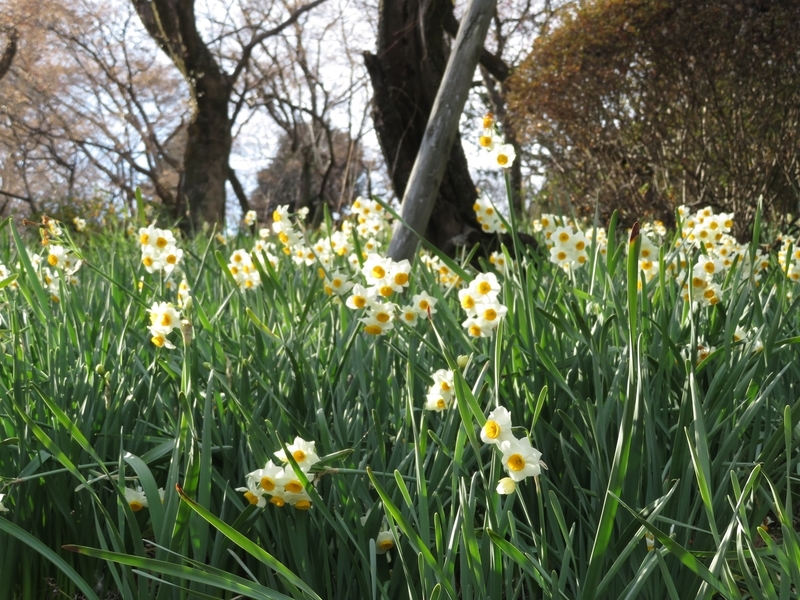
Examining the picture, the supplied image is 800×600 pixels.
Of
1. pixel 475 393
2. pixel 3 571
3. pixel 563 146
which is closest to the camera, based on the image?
pixel 475 393

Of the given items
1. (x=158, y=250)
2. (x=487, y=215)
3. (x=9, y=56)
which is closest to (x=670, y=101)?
(x=487, y=215)

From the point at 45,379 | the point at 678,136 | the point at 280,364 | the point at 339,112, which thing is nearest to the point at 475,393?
the point at 280,364

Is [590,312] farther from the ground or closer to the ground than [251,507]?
farther from the ground

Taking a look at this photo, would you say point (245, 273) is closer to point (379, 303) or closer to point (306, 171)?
point (379, 303)

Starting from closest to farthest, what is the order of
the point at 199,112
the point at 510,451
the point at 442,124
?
the point at 510,451, the point at 442,124, the point at 199,112

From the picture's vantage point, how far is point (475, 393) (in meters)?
1.05

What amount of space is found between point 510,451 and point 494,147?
0.92 m

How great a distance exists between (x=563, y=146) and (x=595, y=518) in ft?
17.5

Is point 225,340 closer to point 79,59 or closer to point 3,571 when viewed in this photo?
point 3,571

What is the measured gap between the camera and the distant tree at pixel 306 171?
1870 centimetres

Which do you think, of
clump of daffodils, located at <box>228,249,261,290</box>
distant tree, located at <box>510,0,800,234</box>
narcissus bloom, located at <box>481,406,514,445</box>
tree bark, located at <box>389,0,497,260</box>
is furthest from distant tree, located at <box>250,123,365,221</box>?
narcissus bloom, located at <box>481,406,514,445</box>

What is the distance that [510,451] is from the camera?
2.86 ft

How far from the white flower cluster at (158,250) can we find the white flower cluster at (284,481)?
1019 millimetres

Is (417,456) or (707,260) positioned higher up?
(707,260)
